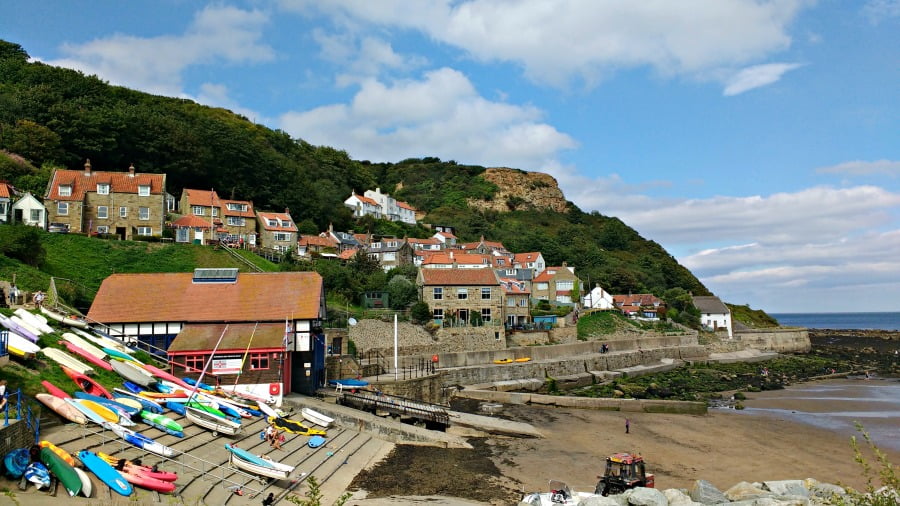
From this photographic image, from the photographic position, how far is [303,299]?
2764cm

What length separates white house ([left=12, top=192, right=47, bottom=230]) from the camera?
36.7 m

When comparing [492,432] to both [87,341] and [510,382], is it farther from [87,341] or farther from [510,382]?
[87,341]

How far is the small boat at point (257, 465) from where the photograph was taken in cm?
1612

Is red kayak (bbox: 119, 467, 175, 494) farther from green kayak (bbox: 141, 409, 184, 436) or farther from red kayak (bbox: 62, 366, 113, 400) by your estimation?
red kayak (bbox: 62, 366, 113, 400)

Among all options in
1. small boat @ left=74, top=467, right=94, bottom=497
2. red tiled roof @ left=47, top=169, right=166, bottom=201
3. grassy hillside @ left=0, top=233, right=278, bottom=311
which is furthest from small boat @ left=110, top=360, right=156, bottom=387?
red tiled roof @ left=47, top=169, right=166, bottom=201

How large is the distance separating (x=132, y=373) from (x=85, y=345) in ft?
7.63

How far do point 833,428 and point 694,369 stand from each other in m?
21.2

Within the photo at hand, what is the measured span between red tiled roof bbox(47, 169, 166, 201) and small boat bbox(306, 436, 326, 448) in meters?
27.9

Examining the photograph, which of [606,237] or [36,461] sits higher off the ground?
[606,237]

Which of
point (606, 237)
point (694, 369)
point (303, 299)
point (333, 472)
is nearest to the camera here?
point (333, 472)

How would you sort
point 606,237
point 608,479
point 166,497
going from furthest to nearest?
point 606,237 < point 608,479 < point 166,497

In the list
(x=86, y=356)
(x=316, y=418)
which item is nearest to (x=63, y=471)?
(x=86, y=356)

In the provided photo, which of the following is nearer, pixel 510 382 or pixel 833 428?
pixel 833 428

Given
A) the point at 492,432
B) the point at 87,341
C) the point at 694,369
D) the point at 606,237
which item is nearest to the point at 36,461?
the point at 87,341
